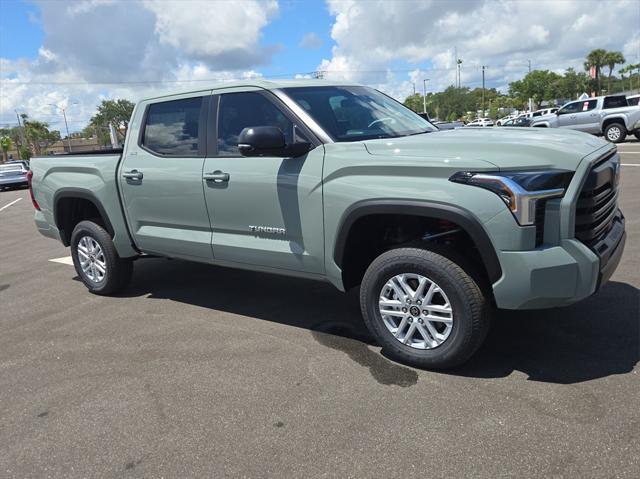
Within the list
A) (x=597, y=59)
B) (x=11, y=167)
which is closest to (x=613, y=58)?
(x=597, y=59)

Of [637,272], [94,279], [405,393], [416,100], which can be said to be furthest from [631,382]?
[416,100]

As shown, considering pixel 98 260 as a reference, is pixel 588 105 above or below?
above

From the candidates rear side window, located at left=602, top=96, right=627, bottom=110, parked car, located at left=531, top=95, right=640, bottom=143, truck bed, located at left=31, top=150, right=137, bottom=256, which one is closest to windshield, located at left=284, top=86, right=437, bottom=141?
truck bed, located at left=31, top=150, right=137, bottom=256

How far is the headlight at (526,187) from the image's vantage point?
2824 mm

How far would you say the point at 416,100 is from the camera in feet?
405

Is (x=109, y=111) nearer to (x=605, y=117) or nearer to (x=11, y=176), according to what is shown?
(x=11, y=176)

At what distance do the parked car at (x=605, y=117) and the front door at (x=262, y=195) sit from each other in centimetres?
1946

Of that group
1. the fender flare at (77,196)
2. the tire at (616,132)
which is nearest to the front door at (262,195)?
the fender flare at (77,196)

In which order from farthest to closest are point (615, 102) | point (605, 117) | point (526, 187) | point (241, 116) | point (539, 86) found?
point (539, 86), point (615, 102), point (605, 117), point (241, 116), point (526, 187)

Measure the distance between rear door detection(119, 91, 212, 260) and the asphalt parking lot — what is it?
70cm

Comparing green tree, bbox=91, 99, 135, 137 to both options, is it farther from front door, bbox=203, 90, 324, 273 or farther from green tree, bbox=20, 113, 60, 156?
front door, bbox=203, 90, 324, 273

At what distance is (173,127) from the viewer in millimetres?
4559

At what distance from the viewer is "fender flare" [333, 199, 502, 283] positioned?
2.96 metres

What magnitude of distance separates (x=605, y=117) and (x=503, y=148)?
20.1 metres
